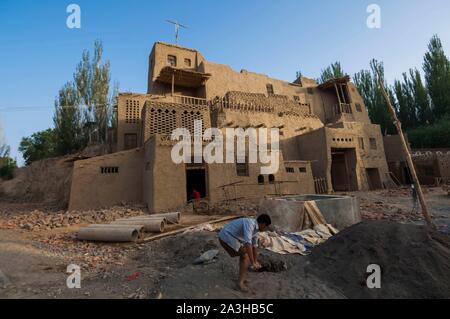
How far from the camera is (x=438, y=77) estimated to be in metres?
34.1

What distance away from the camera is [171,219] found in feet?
34.0

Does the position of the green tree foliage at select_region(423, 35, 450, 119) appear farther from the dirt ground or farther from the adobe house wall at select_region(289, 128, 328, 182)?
the dirt ground

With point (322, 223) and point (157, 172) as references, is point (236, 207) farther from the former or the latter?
point (322, 223)

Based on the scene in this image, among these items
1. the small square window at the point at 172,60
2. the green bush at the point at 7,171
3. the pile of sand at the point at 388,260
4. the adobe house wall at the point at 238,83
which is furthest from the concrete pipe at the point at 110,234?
the green bush at the point at 7,171

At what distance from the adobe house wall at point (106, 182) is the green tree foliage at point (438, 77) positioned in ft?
130

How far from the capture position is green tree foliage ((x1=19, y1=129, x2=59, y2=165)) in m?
27.6

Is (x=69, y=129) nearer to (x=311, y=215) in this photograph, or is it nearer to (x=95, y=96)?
(x=95, y=96)

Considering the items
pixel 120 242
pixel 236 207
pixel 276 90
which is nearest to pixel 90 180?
pixel 120 242

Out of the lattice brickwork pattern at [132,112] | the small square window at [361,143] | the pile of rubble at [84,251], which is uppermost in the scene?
the lattice brickwork pattern at [132,112]

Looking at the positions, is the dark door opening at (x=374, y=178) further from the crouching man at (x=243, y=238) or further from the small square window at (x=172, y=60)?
the crouching man at (x=243, y=238)

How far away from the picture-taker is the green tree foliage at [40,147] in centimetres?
2762

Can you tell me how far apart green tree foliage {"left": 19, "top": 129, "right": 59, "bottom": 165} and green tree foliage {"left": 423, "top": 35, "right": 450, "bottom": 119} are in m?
48.7

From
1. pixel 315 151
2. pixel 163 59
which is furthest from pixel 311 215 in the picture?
pixel 163 59
